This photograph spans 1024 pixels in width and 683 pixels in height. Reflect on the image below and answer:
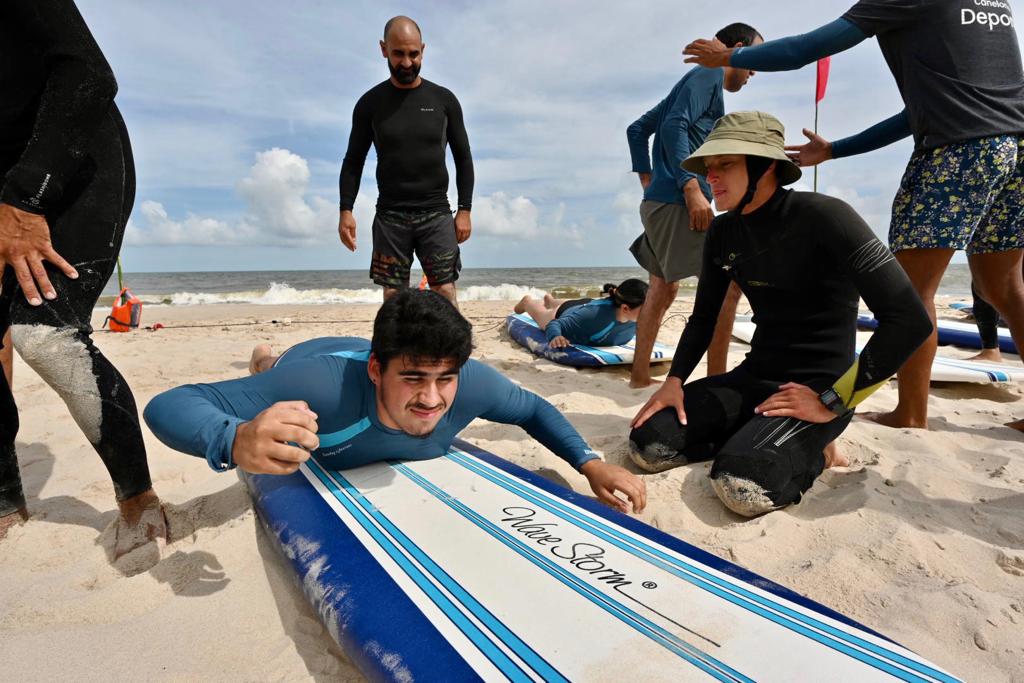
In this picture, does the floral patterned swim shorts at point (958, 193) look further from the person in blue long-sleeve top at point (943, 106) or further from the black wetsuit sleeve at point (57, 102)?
the black wetsuit sleeve at point (57, 102)

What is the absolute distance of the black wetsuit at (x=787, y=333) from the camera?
205 cm

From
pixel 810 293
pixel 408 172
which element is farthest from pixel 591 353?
pixel 810 293

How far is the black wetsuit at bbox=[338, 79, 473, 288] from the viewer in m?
3.92

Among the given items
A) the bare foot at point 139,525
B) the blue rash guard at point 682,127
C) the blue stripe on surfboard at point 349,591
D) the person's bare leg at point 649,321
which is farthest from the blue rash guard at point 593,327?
the bare foot at point 139,525

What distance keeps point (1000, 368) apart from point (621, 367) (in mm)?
2794

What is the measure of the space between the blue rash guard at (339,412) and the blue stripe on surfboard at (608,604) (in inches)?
12.0

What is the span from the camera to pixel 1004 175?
2498 millimetres

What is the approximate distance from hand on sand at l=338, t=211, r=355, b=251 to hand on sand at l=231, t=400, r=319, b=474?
3.02 metres

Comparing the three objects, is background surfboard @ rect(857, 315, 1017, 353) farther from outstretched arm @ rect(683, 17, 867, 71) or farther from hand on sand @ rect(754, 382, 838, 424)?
hand on sand @ rect(754, 382, 838, 424)

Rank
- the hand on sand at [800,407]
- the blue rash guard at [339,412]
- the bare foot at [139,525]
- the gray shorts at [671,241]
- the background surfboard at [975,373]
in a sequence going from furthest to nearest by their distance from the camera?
the background surfboard at [975,373] → the gray shorts at [671,241] → the hand on sand at [800,407] → the bare foot at [139,525] → the blue rash guard at [339,412]

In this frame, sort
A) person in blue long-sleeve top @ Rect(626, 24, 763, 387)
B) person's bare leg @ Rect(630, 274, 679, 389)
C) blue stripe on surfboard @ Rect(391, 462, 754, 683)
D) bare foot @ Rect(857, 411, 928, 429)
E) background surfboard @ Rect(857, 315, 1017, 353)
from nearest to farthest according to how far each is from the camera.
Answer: blue stripe on surfboard @ Rect(391, 462, 754, 683) < bare foot @ Rect(857, 411, 928, 429) < person in blue long-sleeve top @ Rect(626, 24, 763, 387) < person's bare leg @ Rect(630, 274, 679, 389) < background surfboard @ Rect(857, 315, 1017, 353)

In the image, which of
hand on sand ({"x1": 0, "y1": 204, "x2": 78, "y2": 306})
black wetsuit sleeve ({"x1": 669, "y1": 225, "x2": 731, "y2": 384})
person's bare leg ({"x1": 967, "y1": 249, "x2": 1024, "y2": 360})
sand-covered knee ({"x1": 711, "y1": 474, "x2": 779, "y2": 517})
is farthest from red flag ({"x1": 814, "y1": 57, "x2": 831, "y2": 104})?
hand on sand ({"x1": 0, "y1": 204, "x2": 78, "y2": 306})

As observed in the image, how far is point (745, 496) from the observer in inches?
79.5

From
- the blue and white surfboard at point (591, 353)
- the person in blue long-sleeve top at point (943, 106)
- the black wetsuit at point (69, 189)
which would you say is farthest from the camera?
the blue and white surfboard at point (591, 353)
